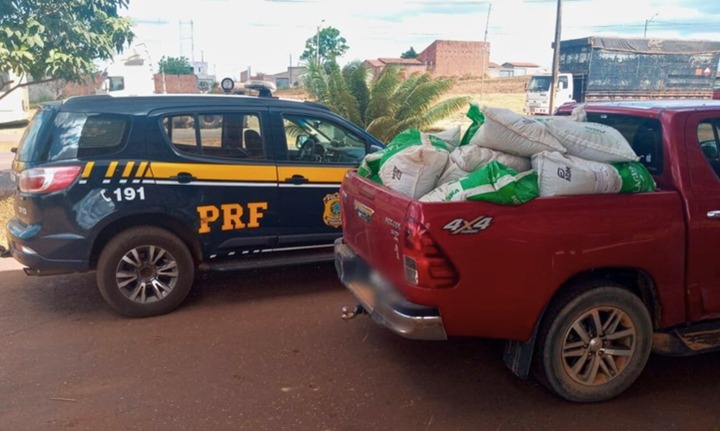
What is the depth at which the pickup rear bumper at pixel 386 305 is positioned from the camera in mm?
3455

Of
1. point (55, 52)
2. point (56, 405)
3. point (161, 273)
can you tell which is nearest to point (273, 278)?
point (161, 273)

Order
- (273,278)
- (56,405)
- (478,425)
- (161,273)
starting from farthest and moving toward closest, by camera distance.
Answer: (273,278), (161,273), (56,405), (478,425)

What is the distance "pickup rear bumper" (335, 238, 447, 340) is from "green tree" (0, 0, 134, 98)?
563 cm

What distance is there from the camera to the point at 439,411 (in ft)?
12.5

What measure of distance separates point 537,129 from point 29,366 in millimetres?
3779

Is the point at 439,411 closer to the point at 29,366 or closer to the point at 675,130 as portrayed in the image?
the point at 675,130

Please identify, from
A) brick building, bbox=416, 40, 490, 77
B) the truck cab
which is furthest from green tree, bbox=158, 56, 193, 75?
the truck cab

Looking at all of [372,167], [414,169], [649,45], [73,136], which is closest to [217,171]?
[73,136]

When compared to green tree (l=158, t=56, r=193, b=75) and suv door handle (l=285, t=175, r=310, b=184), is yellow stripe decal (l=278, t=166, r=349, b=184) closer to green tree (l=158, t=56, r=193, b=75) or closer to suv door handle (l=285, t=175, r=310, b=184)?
suv door handle (l=285, t=175, r=310, b=184)

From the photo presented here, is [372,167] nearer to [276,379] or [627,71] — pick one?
[276,379]

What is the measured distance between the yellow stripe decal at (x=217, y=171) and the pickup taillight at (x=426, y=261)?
8.49ft

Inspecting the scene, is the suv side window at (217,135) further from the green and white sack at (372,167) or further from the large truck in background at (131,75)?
the large truck in background at (131,75)

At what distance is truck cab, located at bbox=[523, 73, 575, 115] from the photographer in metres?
26.7

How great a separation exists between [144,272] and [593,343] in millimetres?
3612
